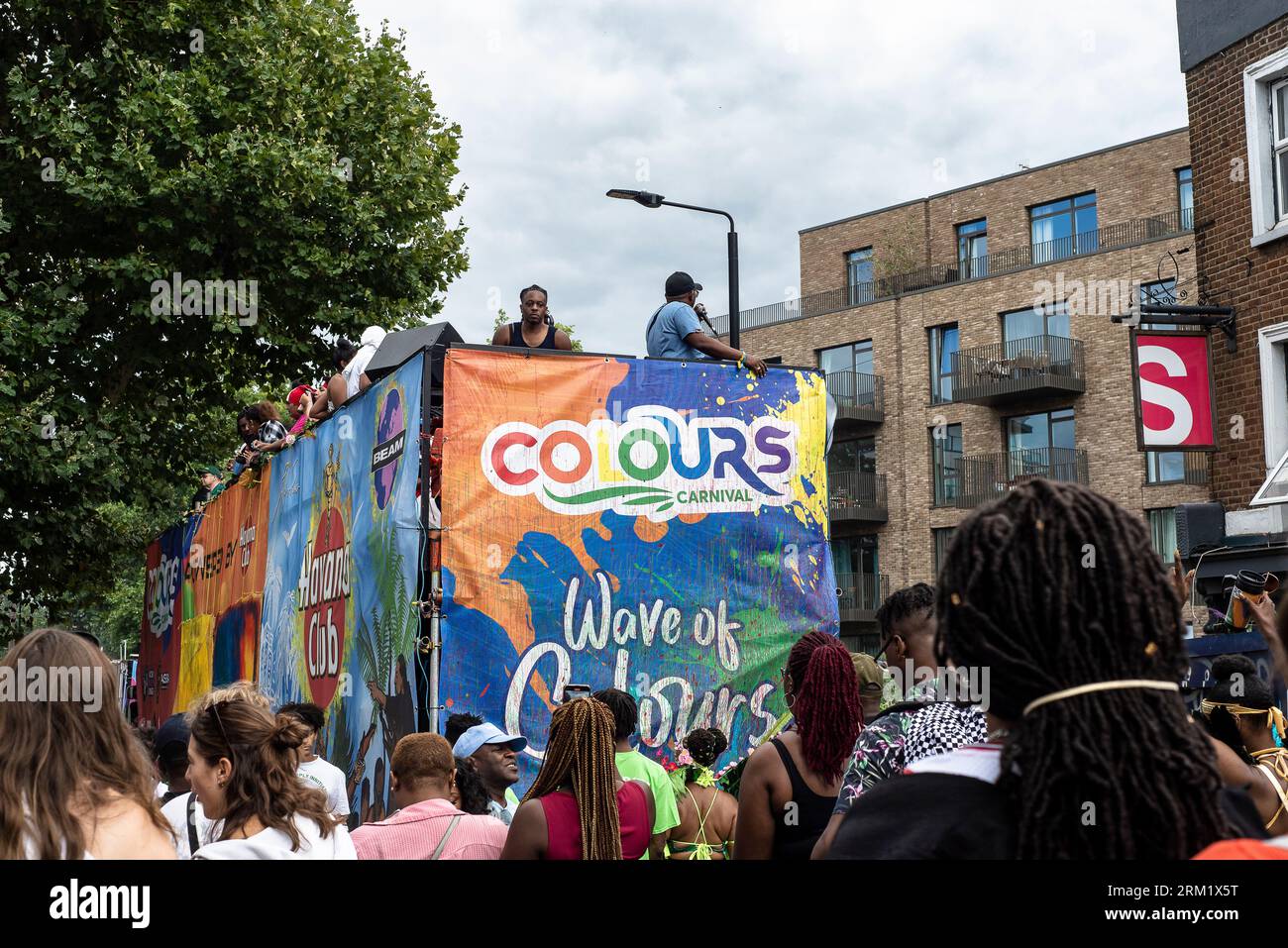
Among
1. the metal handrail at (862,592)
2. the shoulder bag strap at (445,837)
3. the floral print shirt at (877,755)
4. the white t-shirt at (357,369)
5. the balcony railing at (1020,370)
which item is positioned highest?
the balcony railing at (1020,370)

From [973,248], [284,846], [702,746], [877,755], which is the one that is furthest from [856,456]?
[284,846]

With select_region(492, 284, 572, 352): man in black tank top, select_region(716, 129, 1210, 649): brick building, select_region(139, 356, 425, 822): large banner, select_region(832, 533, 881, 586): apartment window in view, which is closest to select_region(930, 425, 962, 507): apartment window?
select_region(716, 129, 1210, 649): brick building

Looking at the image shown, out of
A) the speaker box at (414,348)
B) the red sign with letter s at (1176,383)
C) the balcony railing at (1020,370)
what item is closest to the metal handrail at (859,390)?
the balcony railing at (1020,370)

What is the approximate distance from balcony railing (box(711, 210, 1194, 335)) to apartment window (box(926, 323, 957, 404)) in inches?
53.0

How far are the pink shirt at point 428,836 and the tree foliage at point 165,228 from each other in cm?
1189

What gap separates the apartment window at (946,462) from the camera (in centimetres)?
3781

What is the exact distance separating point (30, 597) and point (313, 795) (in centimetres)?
1665

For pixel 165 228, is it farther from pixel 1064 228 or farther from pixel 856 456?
pixel 1064 228

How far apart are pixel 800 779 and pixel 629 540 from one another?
4.41m

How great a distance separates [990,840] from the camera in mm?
1951

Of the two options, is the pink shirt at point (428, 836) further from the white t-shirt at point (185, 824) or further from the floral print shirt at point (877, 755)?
the floral print shirt at point (877, 755)

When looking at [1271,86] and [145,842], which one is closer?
[145,842]
